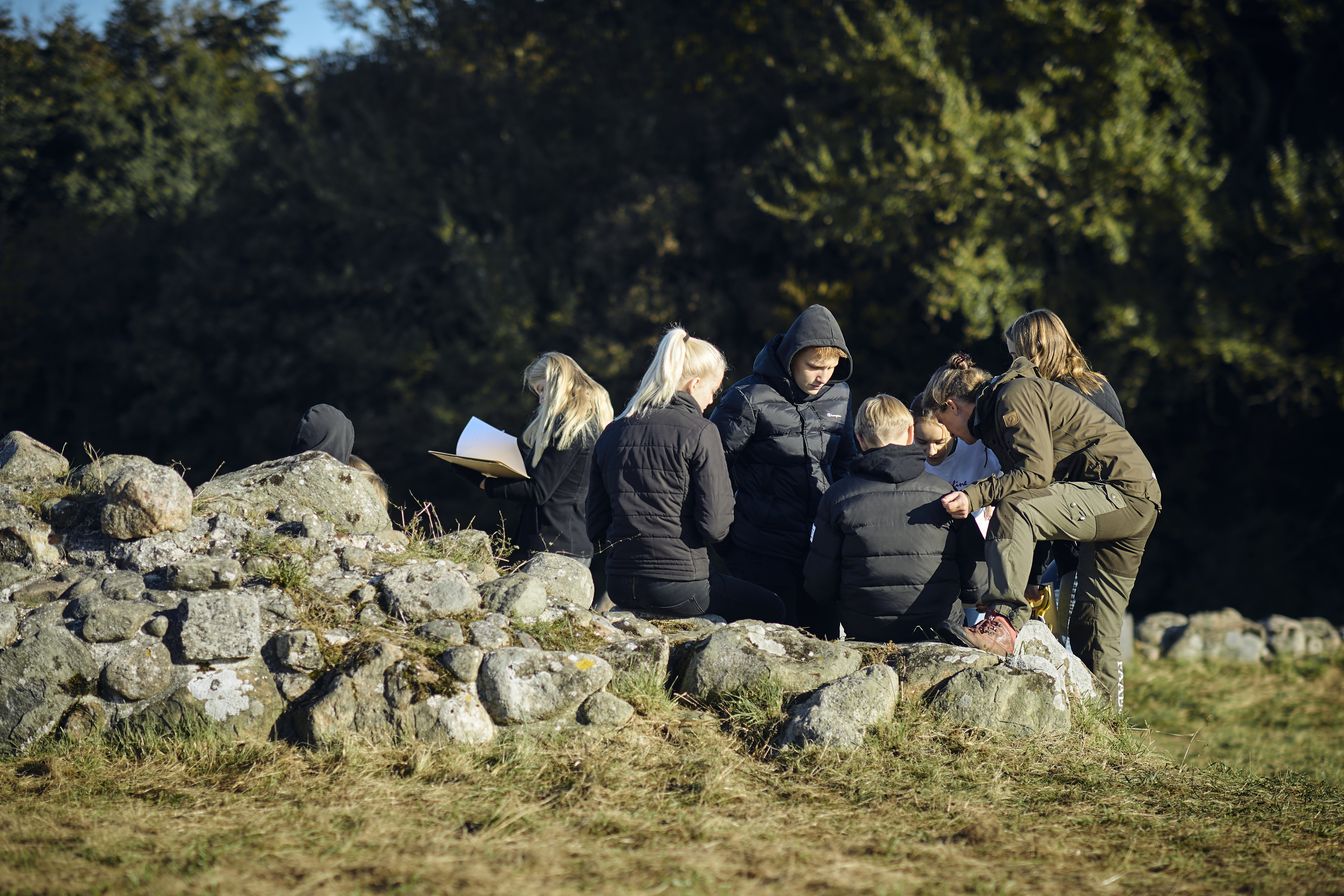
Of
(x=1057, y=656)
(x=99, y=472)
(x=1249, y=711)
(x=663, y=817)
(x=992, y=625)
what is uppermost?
(x=99, y=472)

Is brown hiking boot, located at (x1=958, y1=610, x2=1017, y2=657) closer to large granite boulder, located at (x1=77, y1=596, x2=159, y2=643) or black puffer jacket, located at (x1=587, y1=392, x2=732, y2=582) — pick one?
black puffer jacket, located at (x1=587, y1=392, x2=732, y2=582)

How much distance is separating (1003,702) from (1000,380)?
4.45 ft

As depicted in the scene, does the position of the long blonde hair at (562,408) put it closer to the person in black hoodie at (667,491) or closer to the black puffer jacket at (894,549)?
the person in black hoodie at (667,491)

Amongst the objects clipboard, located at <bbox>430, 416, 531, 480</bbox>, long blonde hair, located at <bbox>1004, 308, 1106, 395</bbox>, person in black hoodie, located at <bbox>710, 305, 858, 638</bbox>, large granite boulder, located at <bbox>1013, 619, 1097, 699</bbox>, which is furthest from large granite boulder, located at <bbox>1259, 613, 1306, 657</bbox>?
clipboard, located at <bbox>430, 416, 531, 480</bbox>

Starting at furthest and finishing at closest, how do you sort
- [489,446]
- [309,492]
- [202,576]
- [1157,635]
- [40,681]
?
[1157,635] → [489,446] → [309,492] → [202,576] → [40,681]

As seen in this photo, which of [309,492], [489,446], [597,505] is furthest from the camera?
[489,446]

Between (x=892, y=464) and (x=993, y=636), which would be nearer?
(x=892, y=464)

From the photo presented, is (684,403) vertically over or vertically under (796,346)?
under

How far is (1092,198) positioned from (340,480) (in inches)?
327

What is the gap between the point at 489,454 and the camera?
469 centimetres

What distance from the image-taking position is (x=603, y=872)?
8.92 ft

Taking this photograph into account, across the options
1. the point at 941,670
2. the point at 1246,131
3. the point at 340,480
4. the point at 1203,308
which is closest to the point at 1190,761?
the point at 941,670

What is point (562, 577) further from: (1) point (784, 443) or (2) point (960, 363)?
(2) point (960, 363)

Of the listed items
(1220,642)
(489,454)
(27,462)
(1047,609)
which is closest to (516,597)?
(489,454)
